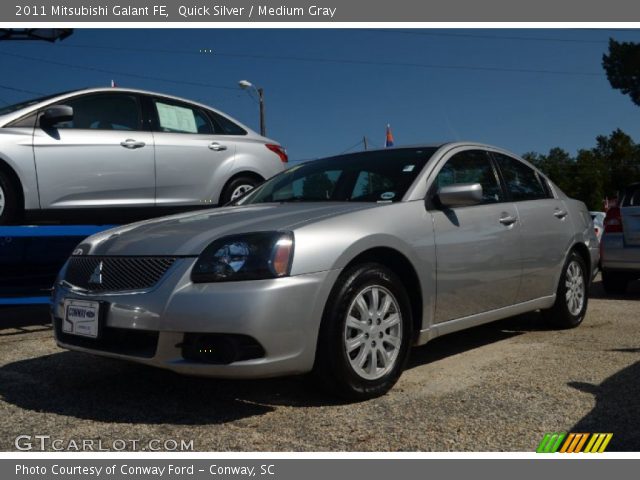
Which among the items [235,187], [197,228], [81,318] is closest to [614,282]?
[235,187]

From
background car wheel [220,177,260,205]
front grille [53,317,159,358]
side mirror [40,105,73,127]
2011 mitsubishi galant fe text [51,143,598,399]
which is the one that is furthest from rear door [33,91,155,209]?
front grille [53,317,159,358]

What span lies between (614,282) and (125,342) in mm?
6475

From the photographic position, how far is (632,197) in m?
A: 7.71

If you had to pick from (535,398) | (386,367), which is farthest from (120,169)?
(535,398)

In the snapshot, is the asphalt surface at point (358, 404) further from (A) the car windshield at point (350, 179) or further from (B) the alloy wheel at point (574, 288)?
(A) the car windshield at point (350, 179)

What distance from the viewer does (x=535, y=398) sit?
134 inches

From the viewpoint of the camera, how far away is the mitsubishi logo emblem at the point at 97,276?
11.0 feet

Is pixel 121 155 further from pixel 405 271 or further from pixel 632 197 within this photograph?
pixel 632 197

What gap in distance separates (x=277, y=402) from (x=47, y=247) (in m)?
3.45

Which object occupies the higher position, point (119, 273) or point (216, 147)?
point (216, 147)

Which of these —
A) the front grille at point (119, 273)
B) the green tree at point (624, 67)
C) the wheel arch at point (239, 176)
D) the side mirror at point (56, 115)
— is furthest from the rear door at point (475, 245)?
the green tree at point (624, 67)

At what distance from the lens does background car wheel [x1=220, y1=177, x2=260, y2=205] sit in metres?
6.17

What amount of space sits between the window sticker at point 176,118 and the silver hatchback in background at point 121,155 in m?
0.01
